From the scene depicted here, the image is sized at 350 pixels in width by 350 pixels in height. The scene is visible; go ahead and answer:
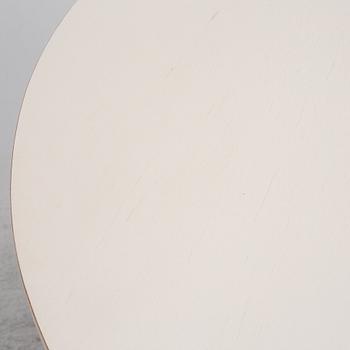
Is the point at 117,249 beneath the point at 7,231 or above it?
above

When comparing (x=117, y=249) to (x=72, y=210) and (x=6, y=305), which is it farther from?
(x=6, y=305)

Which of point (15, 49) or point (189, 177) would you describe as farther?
point (15, 49)

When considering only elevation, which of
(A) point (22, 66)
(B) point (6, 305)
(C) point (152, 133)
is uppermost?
(C) point (152, 133)

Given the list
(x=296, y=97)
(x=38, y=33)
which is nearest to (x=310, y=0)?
(x=296, y=97)

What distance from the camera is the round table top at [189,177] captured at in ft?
1.15

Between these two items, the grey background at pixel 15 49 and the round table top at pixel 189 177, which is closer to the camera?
the round table top at pixel 189 177

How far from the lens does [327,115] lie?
46cm

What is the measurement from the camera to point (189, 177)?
42 cm

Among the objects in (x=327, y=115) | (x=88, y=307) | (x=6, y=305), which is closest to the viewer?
(x=88, y=307)

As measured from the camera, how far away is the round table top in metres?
0.35

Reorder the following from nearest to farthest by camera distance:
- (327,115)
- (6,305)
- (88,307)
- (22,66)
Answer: (88,307), (327,115), (6,305), (22,66)

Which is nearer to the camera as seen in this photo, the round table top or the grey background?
the round table top

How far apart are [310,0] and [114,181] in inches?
11.8

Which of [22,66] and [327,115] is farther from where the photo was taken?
[22,66]
